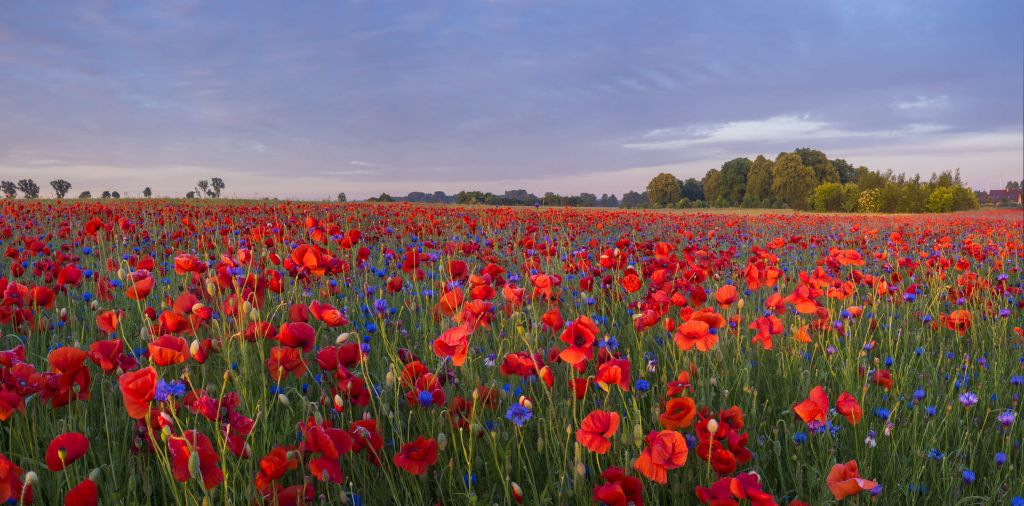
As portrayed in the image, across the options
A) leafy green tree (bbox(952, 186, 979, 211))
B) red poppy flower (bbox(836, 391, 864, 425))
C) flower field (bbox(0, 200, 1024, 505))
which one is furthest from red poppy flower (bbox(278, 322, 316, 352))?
leafy green tree (bbox(952, 186, 979, 211))

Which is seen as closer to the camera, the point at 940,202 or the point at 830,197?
the point at 940,202

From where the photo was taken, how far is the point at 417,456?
151cm

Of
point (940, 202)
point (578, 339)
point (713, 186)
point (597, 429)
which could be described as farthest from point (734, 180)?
point (597, 429)

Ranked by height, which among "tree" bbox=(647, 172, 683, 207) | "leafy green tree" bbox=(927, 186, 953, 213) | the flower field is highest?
"tree" bbox=(647, 172, 683, 207)

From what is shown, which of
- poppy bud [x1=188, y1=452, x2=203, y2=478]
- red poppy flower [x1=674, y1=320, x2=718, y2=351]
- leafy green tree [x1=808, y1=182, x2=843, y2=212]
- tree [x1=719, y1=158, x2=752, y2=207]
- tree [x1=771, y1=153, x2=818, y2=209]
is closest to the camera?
poppy bud [x1=188, y1=452, x2=203, y2=478]

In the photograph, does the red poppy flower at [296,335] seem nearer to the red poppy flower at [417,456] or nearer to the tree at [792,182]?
the red poppy flower at [417,456]

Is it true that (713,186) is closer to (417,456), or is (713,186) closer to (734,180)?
(734,180)

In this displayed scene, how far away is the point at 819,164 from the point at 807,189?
668 inches

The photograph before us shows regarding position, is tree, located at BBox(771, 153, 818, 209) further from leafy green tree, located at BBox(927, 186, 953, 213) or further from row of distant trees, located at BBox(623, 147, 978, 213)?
leafy green tree, located at BBox(927, 186, 953, 213)

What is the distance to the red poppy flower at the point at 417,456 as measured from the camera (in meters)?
1.50

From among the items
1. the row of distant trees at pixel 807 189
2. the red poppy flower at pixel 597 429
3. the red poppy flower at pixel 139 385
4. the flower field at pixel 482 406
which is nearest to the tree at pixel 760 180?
the row of distant trees at pixel 807 189

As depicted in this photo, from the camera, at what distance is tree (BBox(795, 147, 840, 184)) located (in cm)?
7547

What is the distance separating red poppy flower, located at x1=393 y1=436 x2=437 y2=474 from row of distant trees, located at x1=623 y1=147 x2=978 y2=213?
162 feet

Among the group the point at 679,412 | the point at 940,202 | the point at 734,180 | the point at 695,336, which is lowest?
the point at 679,412
